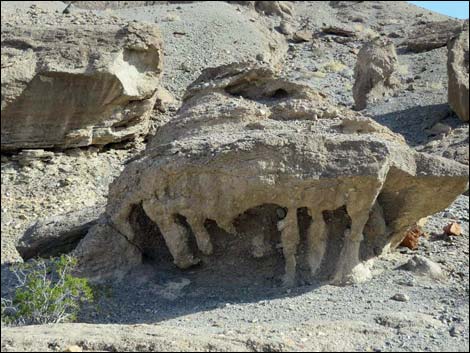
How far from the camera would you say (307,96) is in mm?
10422

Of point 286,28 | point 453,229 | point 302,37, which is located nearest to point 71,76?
point 453,229

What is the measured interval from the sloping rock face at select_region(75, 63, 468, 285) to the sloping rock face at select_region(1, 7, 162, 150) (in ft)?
18.2

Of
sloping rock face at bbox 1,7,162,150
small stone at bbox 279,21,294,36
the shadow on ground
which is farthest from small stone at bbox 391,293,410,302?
small stone at bbox 279,21,294,36

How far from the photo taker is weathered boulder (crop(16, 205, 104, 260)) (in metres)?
11.5

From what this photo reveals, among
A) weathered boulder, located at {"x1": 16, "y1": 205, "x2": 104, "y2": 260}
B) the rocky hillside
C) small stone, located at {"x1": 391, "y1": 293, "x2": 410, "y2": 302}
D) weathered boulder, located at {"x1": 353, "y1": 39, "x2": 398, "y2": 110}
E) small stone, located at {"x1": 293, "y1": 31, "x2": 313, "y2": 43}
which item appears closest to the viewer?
the rocky hillside

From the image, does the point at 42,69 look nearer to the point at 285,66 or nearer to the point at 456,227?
the point at 456,227

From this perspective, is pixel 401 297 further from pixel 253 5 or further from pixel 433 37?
pixel 253 5

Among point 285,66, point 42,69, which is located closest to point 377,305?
point 42,69

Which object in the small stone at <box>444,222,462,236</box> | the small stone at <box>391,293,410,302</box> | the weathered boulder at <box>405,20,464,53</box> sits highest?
the small stone at <box>391,293,410,302</box>

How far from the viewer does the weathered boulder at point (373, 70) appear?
2227 centimetres

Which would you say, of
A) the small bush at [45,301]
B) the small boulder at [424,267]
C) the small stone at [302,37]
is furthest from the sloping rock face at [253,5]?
the small bush at [45,301]

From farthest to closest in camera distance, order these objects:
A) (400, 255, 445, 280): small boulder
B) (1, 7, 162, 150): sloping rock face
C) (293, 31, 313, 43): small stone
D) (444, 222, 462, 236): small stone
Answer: (293, 31, 313, 43): small stone
(1, 7, 162, 150): sloping rock face
(444, 222, 462, 236): small stone
(400, 255, 445, 280): small boulder

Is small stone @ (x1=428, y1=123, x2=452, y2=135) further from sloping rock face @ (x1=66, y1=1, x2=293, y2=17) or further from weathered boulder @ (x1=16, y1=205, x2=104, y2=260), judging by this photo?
sloping rock face @ (x1=66, y1=1, x2=293, y2=17)

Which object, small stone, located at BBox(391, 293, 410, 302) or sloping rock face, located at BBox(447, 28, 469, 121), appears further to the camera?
sloping rock face, located at BBox(447, 28, 469, 121)
